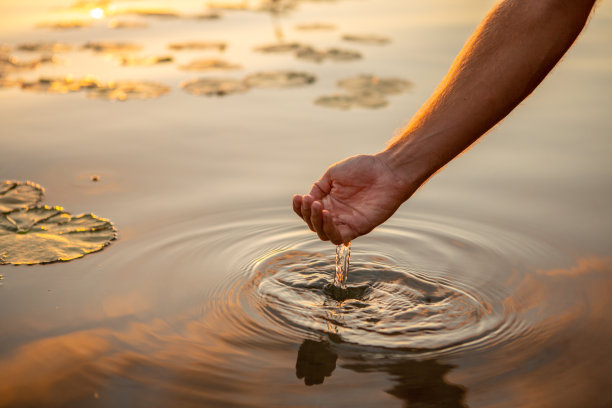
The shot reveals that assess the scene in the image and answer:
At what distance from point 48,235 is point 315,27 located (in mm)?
4410

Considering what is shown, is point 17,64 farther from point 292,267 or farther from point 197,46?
point 292,267

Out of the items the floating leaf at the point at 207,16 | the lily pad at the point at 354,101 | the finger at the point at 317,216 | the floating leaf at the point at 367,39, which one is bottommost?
the finger at the point at 317,216

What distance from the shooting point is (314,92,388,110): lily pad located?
13.5 ft

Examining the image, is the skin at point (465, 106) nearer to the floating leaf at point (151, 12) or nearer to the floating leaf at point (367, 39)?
the floating leaf at point (367, 39)

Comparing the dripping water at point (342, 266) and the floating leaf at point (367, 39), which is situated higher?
the floating leaf at point (367, 39)

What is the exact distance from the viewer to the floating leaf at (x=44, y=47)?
5.27 metres

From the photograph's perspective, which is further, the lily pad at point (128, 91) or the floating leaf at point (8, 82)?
the floating leaf at point (8, 82)

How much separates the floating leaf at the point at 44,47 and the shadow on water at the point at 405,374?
4259 mm

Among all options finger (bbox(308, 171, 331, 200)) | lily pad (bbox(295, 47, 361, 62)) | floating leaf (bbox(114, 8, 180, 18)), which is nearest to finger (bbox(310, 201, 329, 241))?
finger (bbox(308, 171, 331, 200))

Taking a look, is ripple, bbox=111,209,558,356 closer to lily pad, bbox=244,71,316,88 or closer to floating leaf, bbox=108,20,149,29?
lily pad, bbox=244,71,316,88

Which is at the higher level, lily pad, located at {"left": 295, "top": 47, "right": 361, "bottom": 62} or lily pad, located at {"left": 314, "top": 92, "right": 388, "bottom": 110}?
lily pad, located at {"left": 295, "top": 47, "right": 361, "bottom": 62}

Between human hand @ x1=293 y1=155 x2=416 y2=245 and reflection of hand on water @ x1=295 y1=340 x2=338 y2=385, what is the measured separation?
1.22ft

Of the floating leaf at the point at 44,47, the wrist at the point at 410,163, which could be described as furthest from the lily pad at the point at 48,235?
the floating leaf at the point at 44,47

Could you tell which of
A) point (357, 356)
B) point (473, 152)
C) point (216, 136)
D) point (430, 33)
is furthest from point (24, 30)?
point (357, 356)
